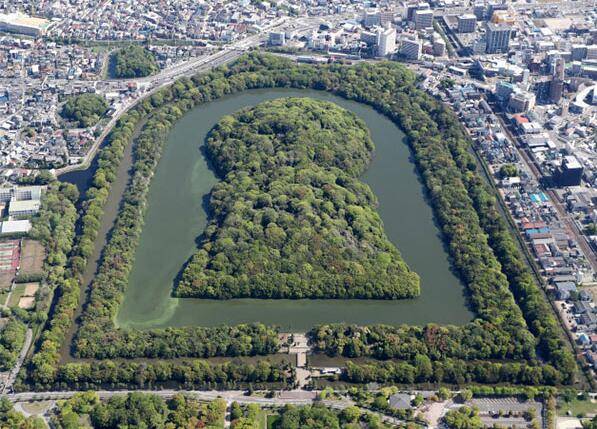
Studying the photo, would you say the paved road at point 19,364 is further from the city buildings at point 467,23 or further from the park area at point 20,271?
the city buildings at point 467,23

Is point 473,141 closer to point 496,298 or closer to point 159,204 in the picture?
point 496,298

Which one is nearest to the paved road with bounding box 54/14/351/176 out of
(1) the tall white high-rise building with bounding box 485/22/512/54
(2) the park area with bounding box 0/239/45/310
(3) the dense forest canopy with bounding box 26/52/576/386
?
(3) the dense forest canopy with bounding box 26/52/576/386

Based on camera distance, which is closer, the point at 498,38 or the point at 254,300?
the point at 254,300

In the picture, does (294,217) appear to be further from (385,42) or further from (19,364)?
(385,42)

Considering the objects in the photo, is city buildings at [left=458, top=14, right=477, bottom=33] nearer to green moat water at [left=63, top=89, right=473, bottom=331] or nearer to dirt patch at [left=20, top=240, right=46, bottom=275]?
green moat water at [left=63, top=89, right=473, bottom=331]

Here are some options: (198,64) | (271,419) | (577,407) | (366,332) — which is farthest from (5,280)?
(577,407)

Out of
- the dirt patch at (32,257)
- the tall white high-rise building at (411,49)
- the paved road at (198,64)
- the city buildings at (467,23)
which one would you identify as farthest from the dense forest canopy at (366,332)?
the city buildings at (467,23)
